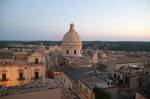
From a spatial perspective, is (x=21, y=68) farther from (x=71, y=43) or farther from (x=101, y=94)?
(x=71, y=43)

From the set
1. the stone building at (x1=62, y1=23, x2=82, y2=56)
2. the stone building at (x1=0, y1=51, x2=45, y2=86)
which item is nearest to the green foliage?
the stone building at (x1=0, y1=51, x2=45, y2=86)

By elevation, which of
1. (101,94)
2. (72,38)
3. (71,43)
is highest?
(72,38)

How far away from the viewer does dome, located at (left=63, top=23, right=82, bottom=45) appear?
16.0m

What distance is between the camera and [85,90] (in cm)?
853

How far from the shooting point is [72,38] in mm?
16094

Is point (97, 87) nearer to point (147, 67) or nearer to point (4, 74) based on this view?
point (147, 67)

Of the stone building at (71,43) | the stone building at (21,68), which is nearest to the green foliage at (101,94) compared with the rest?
the stone building at (21,68)

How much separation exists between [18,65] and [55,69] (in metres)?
3.56

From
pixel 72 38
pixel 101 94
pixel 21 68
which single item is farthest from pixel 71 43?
pixel 101 94

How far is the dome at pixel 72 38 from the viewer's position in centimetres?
1605

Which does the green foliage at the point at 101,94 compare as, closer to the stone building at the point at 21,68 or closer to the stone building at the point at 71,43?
the stone building at the point at 21,68

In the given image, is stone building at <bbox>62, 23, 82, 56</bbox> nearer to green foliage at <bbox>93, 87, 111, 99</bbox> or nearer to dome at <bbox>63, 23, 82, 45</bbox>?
dome at <bbox>63, 23, 82, 45</bbox>

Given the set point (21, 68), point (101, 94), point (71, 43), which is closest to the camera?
point (101, 94)

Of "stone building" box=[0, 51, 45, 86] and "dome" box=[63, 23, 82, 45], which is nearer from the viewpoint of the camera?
"stone building" box=[0, 51, 45, 86]
